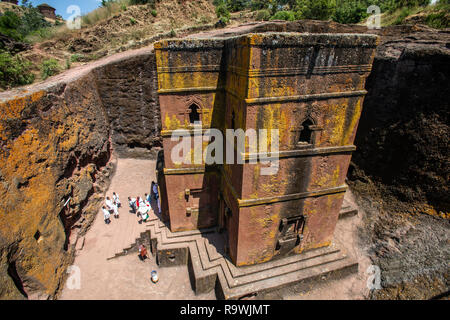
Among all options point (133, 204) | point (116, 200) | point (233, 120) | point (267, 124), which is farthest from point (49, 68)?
point (267, 124)

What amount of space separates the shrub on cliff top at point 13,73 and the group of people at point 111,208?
9094 mm

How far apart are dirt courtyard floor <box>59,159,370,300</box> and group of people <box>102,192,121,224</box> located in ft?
0.90

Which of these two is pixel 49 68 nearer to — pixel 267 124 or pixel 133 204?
pixel 133 204

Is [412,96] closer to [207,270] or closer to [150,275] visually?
[207,270]

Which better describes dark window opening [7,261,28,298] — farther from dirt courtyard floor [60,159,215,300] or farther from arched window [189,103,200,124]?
arched window [189,103,200,124]

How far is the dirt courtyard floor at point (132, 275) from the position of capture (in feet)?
27.2

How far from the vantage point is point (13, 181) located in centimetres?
687

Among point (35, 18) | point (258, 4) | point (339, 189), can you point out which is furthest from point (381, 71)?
point (35, 18)

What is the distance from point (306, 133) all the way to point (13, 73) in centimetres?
1682

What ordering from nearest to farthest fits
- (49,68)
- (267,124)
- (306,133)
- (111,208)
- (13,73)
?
(267,124) → (306,133) → (111,208) → (13,73) → (49,68)

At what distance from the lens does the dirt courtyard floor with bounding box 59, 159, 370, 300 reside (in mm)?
8289

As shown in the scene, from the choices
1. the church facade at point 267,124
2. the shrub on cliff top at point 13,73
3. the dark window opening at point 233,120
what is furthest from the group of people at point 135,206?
the shrub on cliff top at point 13,73

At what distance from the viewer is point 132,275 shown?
9133 millimetres

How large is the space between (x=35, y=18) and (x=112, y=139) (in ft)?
103
